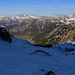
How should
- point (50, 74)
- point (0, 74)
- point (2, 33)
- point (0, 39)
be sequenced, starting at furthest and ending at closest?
point (2, 33), point (0, 39), point (50, 74), point (0, 74)

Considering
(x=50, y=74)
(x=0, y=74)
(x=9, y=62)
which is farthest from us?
(x=9, y=62)

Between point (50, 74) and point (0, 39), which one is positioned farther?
point (0, 39)

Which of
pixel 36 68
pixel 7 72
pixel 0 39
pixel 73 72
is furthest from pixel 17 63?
pixel 0 39

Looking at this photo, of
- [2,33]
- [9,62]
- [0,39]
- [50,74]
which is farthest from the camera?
[2,33]

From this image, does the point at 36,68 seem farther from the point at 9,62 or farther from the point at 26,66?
the point at 9,62

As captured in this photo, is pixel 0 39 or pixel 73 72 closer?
pixel 73 72

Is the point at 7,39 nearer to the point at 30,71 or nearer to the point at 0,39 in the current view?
the point at 0,39

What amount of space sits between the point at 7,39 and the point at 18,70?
22791 mm

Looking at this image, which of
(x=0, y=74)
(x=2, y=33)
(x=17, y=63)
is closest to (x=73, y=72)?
(x=17, y=63)

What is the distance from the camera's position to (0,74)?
1934cm

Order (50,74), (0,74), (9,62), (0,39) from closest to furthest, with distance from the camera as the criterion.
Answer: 1. (0,74)
2. (50,74)
3. (9,62)
4. (0,39)

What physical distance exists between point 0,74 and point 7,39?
25.2 metres

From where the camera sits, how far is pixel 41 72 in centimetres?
2223

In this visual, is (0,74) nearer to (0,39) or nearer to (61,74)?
(61,74)
